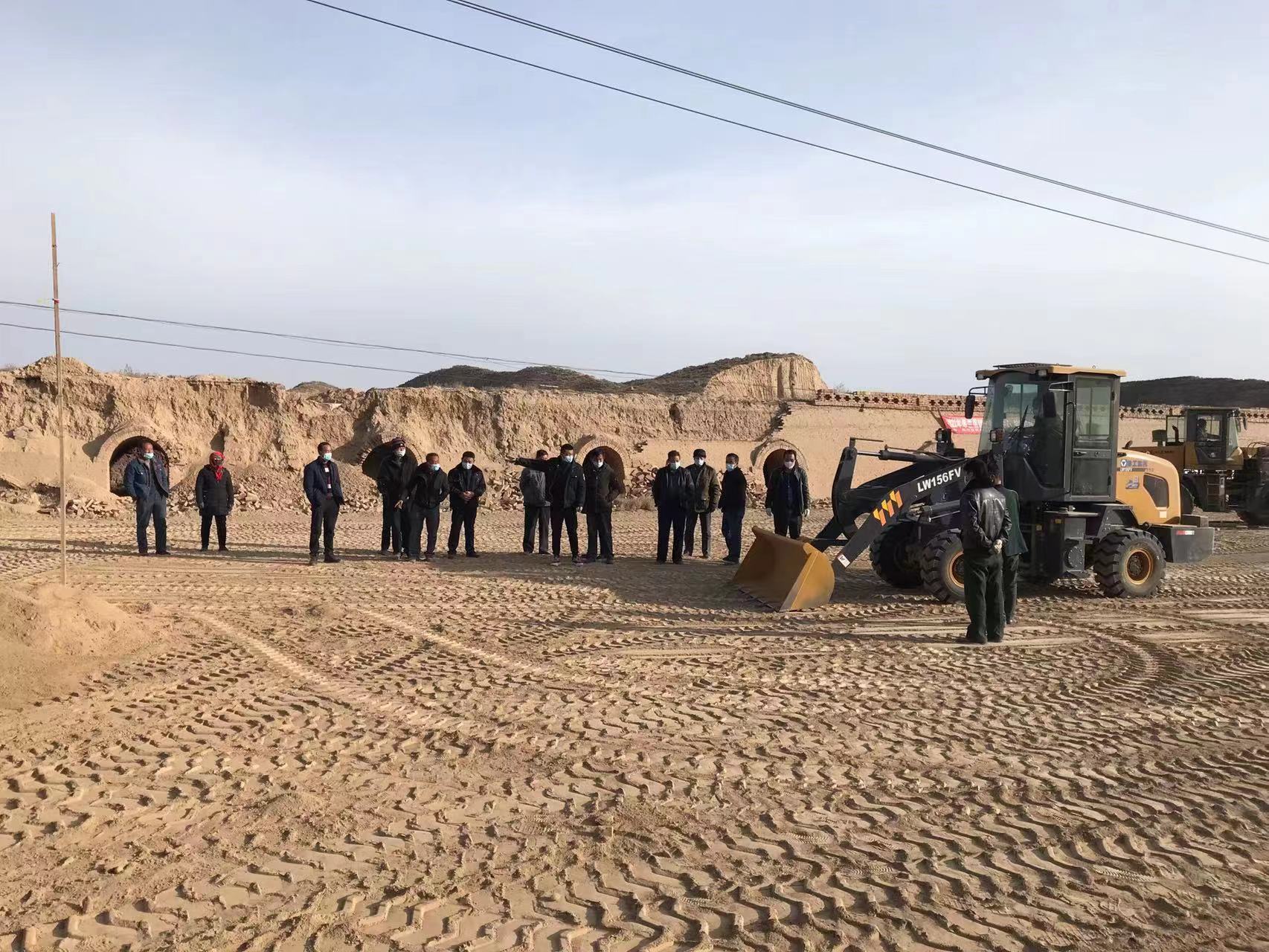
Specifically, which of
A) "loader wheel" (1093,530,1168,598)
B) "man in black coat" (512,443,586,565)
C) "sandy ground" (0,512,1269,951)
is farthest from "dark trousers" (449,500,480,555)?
"loader wheel" (1093,530,1168,598)

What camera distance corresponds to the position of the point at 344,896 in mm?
3609

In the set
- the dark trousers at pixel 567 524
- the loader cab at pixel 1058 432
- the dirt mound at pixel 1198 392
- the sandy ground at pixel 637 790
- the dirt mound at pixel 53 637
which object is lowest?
the sandy ground at pixel 637 790

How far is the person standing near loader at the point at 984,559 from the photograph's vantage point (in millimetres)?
8422

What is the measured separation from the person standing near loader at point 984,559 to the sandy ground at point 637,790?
0.28 m

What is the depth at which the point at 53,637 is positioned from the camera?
7.15 m

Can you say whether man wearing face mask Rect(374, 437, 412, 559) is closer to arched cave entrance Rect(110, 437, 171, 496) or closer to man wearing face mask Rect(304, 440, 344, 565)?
man wearing face mask Rect(304, 440, 344, 565)

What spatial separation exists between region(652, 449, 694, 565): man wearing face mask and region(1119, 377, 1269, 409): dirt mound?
5337 centimetres

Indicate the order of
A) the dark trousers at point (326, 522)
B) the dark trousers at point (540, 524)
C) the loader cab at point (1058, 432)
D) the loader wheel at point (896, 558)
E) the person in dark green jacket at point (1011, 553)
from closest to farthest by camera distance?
the person in dark green jacket at point (1011, 553) → the loader cab at point (1058, 432) → the loader wheel at point (896, 558) → the dark trousers at point (326, 522) → the dark trousers at point (540, 524)

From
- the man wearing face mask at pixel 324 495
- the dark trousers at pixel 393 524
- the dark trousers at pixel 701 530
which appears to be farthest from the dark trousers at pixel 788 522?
the man wearing face mask at pixel 324 495

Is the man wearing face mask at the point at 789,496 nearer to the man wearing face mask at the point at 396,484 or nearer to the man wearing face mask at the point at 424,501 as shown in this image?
the man wearing face mask at the point at 424,501

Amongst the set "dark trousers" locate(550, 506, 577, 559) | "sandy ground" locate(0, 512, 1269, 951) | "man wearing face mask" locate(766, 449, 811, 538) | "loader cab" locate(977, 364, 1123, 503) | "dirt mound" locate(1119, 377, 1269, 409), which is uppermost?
"dirt mound" locate(1119, 377, 1269, 409)

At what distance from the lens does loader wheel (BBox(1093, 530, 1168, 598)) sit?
1106 cm

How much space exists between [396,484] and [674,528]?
3906mm

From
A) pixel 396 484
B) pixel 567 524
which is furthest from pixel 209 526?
A: pixel 567 524
